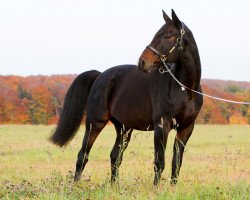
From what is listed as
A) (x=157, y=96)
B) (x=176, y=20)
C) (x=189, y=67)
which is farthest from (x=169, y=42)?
(x=157, y=96)

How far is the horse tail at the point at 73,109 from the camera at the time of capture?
359 inches

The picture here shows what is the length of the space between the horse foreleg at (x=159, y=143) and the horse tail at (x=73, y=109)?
278 centimetres

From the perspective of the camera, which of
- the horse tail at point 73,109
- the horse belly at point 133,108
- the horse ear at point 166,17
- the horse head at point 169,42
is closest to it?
the horse head at point 169,42

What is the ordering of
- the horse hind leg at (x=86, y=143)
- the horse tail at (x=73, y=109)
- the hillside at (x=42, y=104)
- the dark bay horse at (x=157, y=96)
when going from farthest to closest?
the hillside at (x=42, y=104) → the horse tail at (x=73, y=109) → the horse hind leg at (x=86, y=143) → the dark bay horse at (x=157, y=96)

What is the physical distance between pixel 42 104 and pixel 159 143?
69041 millimetres

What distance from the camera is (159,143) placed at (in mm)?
6723

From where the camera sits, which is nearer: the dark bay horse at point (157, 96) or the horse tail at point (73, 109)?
the dark bay horse at point (157, 96)

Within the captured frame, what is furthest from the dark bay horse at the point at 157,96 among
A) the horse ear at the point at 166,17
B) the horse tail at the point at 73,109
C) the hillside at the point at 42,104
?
the hillside at the point at 42,104

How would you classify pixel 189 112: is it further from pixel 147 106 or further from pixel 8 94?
pixel 8 94

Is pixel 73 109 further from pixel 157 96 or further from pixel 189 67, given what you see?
pixel 189 67

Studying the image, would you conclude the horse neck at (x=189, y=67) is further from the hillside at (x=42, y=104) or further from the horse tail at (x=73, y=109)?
the hillside at (x=42, y=104)

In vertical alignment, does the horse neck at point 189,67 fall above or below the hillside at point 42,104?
above

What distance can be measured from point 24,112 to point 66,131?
2630 inches

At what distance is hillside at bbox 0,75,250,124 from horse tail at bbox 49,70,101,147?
2176 inches
